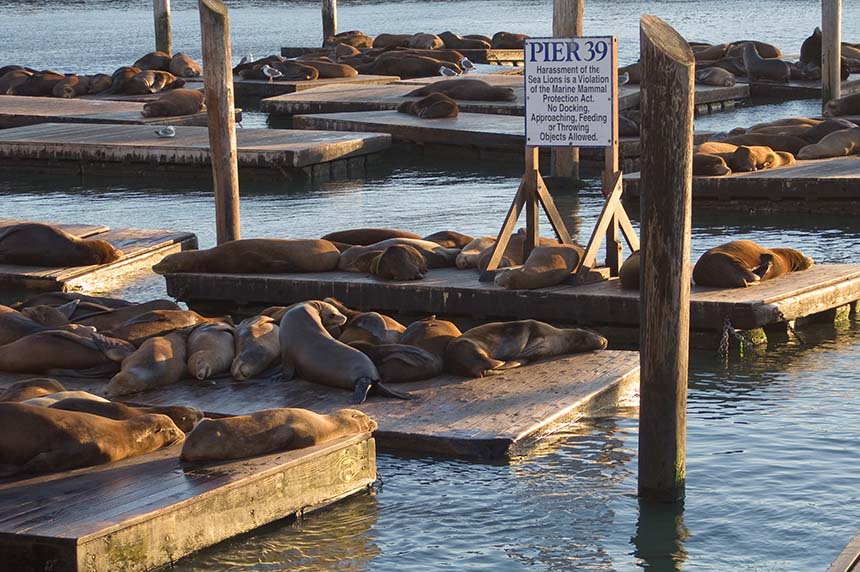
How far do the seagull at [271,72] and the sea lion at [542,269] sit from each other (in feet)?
61.5

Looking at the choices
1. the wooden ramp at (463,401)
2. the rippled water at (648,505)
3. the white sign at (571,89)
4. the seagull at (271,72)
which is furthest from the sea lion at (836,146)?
the seagull at (271,72)

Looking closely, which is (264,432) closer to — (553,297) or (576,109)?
(553,297)

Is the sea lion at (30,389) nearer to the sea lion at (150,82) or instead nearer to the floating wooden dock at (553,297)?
the floating wooden dock at (553,297)

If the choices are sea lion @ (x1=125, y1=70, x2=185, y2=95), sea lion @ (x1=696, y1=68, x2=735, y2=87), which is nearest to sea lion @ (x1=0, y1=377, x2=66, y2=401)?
sea lion @ (x1=125, y1=70, x2=185, y2=95)

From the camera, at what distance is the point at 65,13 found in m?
79.1

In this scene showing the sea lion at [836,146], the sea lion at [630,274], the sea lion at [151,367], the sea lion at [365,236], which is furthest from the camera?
the sea lion at [836,146]

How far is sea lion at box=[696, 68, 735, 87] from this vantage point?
83.9 ft

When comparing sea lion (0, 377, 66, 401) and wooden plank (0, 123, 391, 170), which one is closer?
sea lion (0, 377, 66, 401)

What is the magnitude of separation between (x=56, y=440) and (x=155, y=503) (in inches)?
24.4

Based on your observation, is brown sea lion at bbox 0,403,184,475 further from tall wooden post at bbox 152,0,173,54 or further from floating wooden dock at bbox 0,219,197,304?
tall wooden post at bbox 152,0,173,54

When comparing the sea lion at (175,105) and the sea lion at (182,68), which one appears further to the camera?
the sea lion at (182,68)

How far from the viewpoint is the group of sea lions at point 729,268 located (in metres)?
9.69

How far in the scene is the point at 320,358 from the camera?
782 centimetres

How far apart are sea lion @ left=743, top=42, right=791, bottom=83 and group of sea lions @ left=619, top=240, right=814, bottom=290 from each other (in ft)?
57.4
